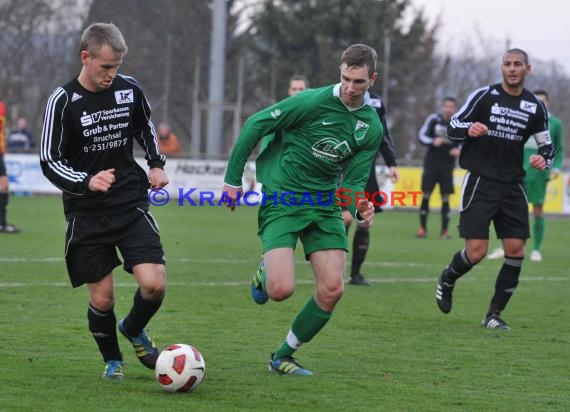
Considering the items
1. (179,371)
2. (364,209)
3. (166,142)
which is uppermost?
(364,209)

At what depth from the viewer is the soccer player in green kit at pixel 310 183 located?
6.44 m

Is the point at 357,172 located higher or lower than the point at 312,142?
lower

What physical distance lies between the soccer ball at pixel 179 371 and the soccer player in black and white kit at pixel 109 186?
393mm

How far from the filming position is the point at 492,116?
28.2ft

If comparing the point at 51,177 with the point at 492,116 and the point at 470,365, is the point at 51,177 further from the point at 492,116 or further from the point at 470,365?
the point at 492,116

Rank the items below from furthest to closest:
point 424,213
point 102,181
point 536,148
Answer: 1. point 424,213
2. point 536,148
3. point 102,181

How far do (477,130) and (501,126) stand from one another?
33cm

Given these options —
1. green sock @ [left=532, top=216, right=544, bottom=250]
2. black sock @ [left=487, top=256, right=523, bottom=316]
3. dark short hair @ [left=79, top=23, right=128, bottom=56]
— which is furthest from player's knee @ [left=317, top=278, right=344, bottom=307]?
green sock @ [left=532, top=216, right=544, bottom=250]

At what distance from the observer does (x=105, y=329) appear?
20.2 feet

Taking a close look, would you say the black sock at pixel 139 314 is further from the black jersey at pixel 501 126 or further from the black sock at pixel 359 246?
the black sock at pixel 359 246

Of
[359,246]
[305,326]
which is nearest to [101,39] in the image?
[305,326]

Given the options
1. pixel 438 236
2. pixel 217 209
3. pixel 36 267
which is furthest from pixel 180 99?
pixel 36 267

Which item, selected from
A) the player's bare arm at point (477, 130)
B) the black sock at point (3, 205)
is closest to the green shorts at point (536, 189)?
the player's bare arm at point (477, 130)

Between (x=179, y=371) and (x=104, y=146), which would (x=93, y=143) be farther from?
(x=179, y=371)
